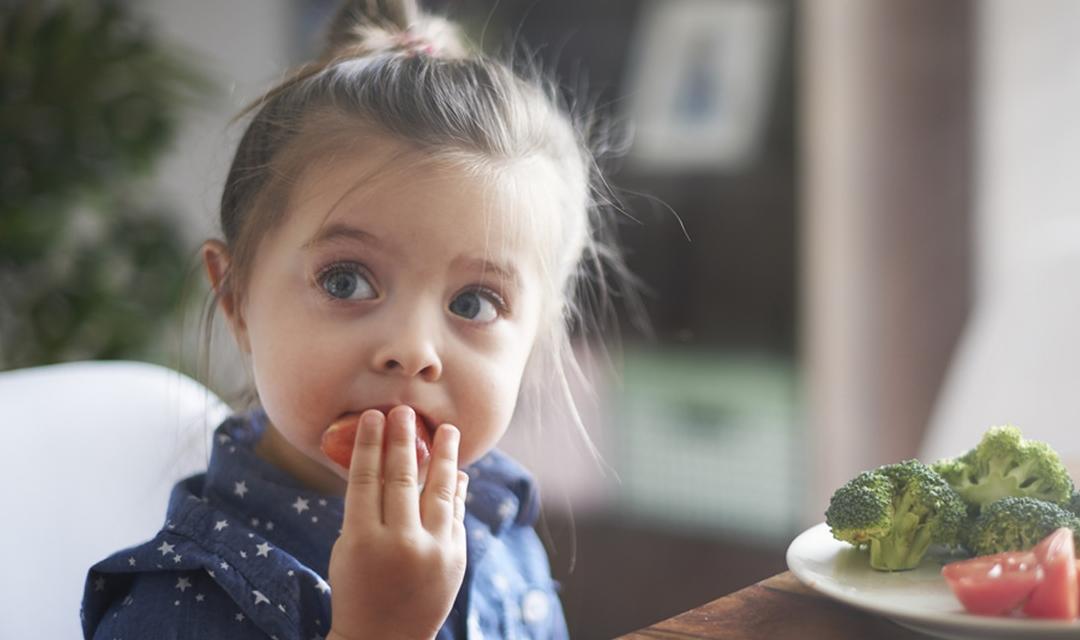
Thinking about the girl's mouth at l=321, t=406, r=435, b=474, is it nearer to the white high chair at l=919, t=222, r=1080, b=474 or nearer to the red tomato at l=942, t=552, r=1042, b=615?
the red tomato at l=942, t=552, r=1042, b=615

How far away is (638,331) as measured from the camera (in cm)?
299

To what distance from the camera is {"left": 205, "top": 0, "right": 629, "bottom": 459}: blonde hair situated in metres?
1.05

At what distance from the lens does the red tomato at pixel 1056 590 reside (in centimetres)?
66

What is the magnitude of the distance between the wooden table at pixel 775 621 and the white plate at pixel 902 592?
0.02 metres

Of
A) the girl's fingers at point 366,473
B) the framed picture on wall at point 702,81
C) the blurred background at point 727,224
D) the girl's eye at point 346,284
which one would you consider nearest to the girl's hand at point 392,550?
the girl's fingers at point 366,473

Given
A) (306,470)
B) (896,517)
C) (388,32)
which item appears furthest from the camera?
(388,32)

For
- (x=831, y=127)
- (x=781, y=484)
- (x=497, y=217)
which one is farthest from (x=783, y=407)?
(x=497, y=217)

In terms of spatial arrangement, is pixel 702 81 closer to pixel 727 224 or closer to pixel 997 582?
pixel 727 224

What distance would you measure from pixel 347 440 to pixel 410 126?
10.6 inches

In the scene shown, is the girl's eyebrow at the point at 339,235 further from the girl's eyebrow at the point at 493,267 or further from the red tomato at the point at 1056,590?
the red tomato at the point at 1056,590

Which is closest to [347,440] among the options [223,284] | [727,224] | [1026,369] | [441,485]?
[441,485]

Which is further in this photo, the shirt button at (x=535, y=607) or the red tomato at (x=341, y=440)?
the shirt button at (x=535, y=607)

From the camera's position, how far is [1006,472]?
83cm

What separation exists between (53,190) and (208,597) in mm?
1903
